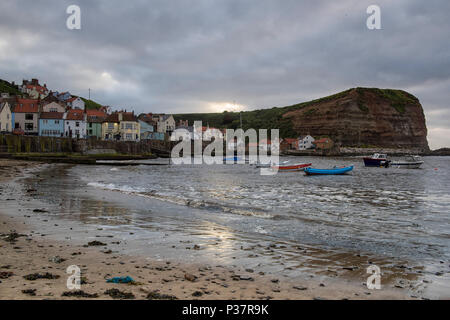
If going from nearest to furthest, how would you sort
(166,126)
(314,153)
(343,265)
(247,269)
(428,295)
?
(428,295), (247,269), (343,265), (166,126), (314,153)

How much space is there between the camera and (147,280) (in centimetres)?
745

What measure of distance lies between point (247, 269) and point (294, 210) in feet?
38.6

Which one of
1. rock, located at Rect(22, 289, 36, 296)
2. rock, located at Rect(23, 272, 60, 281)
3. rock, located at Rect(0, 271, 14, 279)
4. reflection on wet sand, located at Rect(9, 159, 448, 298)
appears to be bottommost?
reflection on wet sand, located at Rect(9, 159, 448, 298)

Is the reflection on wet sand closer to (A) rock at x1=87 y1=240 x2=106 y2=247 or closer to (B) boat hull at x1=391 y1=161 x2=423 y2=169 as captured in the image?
(A) rock at x1=87 y1=240 x2=106 y2=247

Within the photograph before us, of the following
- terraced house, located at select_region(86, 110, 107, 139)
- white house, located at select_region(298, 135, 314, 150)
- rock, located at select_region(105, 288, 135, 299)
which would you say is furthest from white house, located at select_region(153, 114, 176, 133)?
rock, located at select_region(105, 288, 135, 299)

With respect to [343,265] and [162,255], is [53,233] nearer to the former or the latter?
[162,255]

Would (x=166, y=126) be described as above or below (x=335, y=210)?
above

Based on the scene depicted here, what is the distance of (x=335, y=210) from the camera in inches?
799

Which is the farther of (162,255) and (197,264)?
(162,255)

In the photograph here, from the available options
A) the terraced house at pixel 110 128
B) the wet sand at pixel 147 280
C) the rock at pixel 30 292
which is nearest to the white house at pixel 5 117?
the terraced house at pixel 110 128

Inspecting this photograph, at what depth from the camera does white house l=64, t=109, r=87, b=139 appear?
97.1 meters

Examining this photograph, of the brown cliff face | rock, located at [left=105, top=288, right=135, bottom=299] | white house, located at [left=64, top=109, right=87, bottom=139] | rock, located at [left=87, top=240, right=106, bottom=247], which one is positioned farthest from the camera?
the brown cliff face

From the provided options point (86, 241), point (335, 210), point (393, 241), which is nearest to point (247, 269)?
point (86, 241)

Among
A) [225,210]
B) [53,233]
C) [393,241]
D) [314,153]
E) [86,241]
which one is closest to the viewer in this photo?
[86,241]
